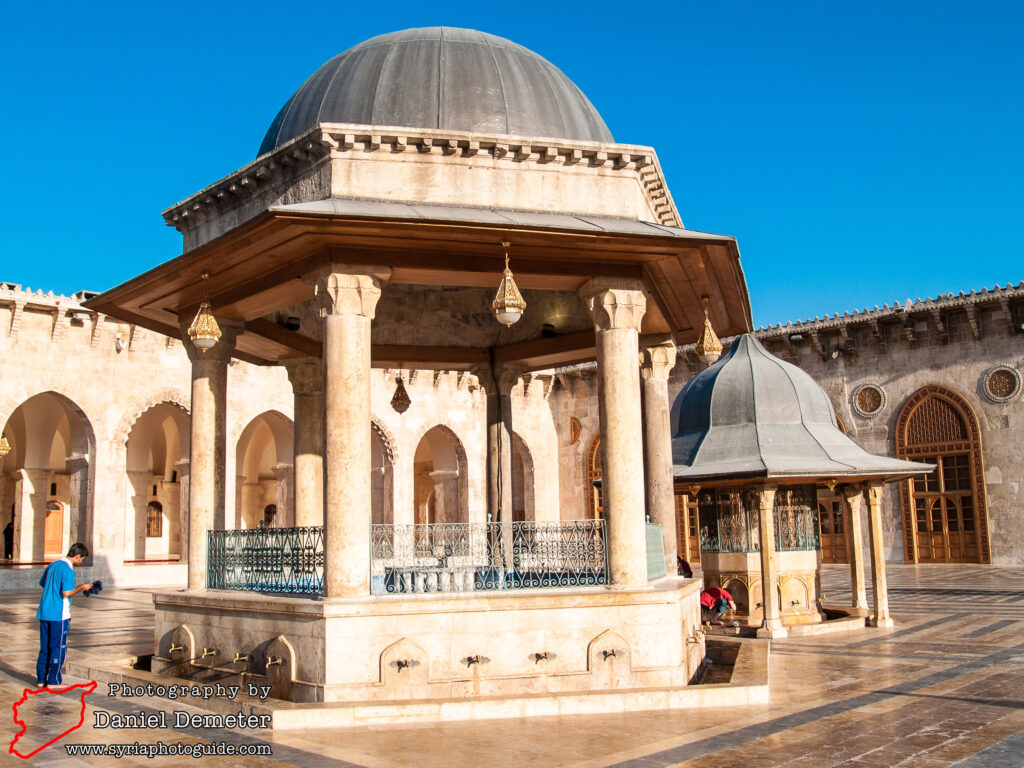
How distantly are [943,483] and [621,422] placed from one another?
66.7ft

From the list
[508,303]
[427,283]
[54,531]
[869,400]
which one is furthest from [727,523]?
[54,531]

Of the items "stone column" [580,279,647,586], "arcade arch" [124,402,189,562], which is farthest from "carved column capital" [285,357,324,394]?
"arcade arch" [124,402,189,562]

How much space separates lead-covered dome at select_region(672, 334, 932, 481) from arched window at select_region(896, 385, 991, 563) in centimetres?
1328

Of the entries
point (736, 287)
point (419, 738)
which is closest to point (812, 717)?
point (419, 738)

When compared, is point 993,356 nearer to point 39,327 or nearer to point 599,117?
point 599,117

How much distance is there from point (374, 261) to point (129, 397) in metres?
17.8

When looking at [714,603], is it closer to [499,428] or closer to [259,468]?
[499,428]

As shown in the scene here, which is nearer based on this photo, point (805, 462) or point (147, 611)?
point (805, 462)

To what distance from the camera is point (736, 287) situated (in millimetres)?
9008

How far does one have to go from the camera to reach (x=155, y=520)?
3145 cm

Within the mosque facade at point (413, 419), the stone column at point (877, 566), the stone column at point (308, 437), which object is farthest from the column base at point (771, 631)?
the mosque facade at point (413, 419)

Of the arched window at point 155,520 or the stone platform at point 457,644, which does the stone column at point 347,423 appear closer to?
the stone platform at point 457,644

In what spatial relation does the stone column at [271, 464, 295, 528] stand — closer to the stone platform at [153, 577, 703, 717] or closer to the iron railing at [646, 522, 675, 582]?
the iron railing at [646, 522, 675, 582]

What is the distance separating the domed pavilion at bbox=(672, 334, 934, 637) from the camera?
11.6m
